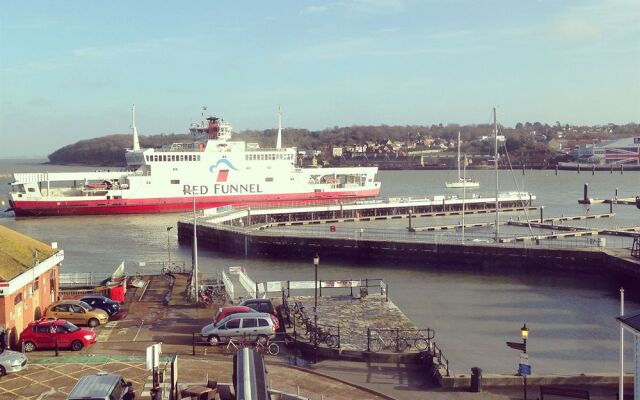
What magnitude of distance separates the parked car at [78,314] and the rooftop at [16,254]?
119cm

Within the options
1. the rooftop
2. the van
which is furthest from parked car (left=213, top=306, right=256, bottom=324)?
the van

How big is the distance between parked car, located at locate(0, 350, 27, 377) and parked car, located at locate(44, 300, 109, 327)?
128 inches

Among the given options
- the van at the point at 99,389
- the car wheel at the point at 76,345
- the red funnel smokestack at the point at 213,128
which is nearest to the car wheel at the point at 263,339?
the car wheel at the point at 76,345

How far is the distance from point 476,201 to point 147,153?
26.5 m

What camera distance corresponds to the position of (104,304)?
1684cm

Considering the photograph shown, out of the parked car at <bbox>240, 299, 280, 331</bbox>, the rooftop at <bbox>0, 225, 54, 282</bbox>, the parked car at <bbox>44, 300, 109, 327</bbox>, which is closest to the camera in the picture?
the rooftop at <bbox>0, 225, 54, 282</bbox>

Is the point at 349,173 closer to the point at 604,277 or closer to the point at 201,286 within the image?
the point at 604,277

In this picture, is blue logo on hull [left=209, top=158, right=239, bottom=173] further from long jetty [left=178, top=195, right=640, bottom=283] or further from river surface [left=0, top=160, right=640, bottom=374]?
long jetty [left=178, top=195, right=640, bottom=283]

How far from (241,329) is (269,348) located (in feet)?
2.51

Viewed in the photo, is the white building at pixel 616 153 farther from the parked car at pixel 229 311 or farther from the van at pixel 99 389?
the van at pixel 99 389

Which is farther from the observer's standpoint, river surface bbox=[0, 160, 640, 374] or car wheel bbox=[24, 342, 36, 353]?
river surface bbox=[0, 160, 640, 374]

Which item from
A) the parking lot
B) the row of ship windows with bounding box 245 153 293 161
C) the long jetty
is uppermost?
the row of ship windows with bounding box 245 153 293 161

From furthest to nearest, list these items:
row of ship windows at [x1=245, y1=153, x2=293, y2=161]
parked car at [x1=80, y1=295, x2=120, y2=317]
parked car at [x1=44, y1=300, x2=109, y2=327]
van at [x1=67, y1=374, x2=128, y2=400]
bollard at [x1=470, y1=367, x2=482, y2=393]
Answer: row of ship windows at [x1=245, y1=153, x2=293, y2=161]
parked car at [x1=80, y1=295, x2=120, y2=317]
parked car at [x1=44, y1=300, x2=109, y2=327]
bollard at [x1=470, y1=367, x2=482, y2=393]
van at [x1=67, y1=374, x2=128, y2=400]

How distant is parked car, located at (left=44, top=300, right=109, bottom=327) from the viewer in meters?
15.5
